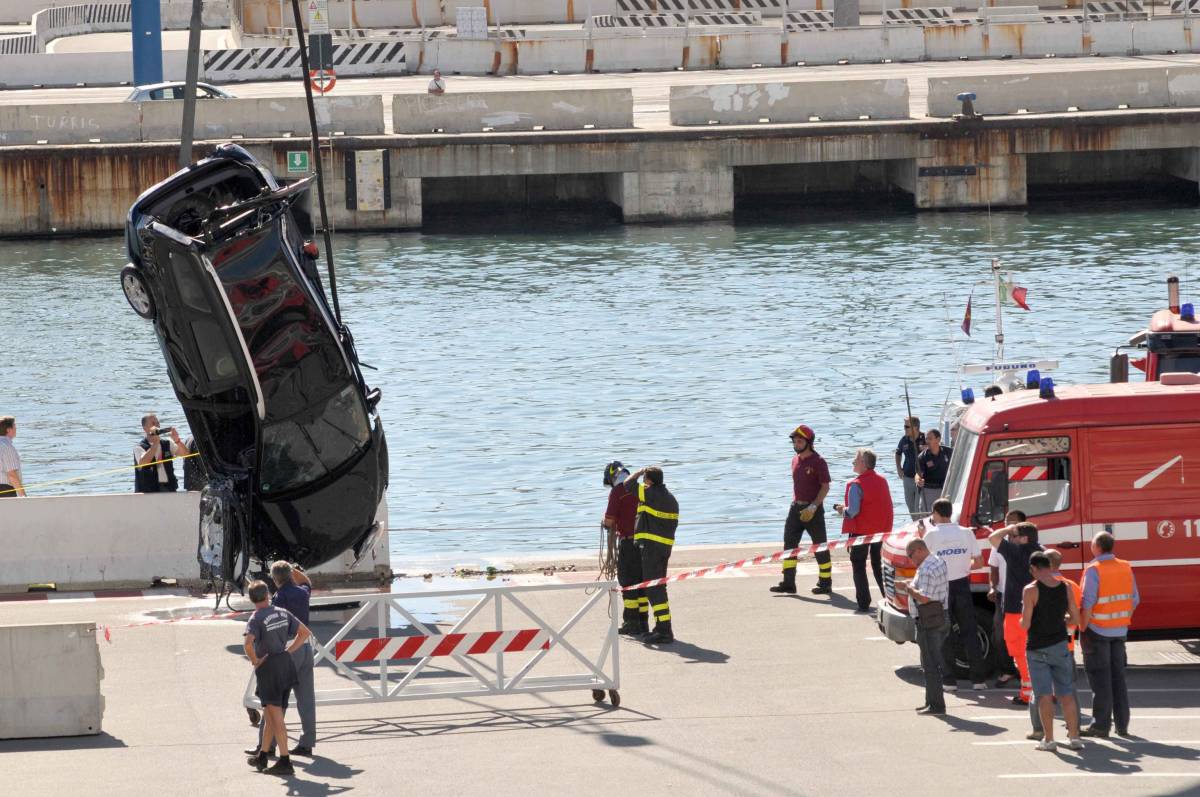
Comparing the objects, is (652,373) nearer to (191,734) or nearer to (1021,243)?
(1021,243)

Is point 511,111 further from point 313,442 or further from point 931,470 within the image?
point 313,442

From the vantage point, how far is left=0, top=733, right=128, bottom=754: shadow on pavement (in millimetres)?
12750

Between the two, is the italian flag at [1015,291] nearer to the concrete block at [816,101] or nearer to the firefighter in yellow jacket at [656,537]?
the firefighter in yellow jacket at [656,537]

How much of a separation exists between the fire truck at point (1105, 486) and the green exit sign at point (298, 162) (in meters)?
31.3

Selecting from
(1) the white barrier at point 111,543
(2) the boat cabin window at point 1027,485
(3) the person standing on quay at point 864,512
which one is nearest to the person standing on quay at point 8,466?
(1) the white barrier at point 111,543

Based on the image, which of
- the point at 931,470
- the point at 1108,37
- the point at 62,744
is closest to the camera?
the point at 62,744

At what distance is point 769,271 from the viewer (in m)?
43.8

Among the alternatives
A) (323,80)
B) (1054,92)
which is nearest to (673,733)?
(1054,92)

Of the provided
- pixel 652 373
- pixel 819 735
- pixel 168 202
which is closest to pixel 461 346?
pixel 652 373

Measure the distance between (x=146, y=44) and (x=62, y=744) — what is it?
43.0m

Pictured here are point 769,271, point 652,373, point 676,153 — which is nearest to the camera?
point 652,373

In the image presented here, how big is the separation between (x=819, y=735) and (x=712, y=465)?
1472 cm

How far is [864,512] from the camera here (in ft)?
53.0

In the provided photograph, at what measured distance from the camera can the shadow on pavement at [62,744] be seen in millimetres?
12750
